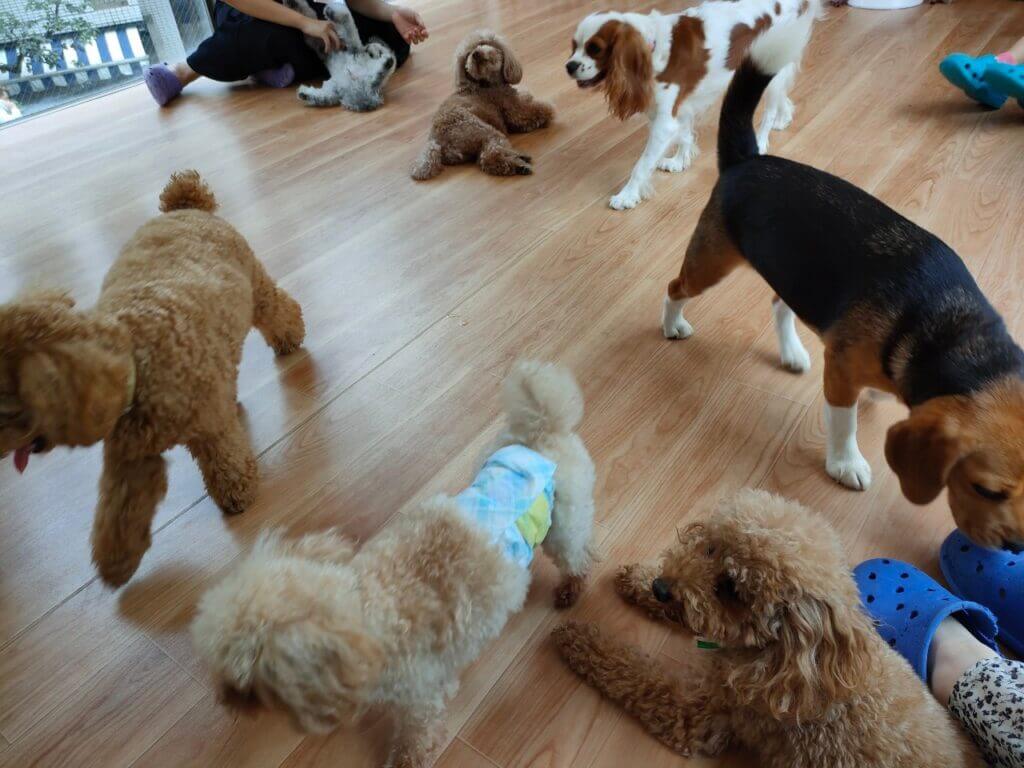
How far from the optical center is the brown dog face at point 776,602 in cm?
88

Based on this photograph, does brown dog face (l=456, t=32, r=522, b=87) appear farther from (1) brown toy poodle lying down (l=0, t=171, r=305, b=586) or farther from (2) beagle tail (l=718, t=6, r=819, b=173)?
(1) brown toy poodle lying down (l=0, t=171, r=305, b=586)

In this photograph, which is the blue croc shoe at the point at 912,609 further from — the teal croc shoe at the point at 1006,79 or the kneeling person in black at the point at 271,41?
the kneeling person in black at the point at 271,41

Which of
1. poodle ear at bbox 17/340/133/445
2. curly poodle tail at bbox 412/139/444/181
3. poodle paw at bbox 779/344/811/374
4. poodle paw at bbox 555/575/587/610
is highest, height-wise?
poodle ear at bbox 17/340/133/445

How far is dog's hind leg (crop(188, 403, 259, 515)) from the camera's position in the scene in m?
1.46

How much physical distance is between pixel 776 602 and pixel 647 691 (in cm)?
36

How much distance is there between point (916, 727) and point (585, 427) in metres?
0.95

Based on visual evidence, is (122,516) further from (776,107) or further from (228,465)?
(776,107)

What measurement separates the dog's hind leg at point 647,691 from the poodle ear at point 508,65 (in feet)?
8.89

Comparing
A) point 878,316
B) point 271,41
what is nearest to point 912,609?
point 878,316

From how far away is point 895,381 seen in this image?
131 centimetres

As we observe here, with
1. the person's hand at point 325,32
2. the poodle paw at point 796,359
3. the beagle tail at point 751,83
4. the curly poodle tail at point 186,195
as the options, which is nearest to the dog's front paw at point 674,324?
the poodle paw at point 796,359

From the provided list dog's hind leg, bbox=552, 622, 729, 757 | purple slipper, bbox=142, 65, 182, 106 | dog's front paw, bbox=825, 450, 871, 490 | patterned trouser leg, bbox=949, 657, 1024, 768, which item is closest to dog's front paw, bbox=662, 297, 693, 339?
dog's front paw, bbox=825, 450, 871, 490

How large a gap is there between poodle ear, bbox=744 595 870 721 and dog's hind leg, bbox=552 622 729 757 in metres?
0.22

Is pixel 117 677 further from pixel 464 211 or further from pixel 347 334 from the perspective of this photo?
pixel 464 211
